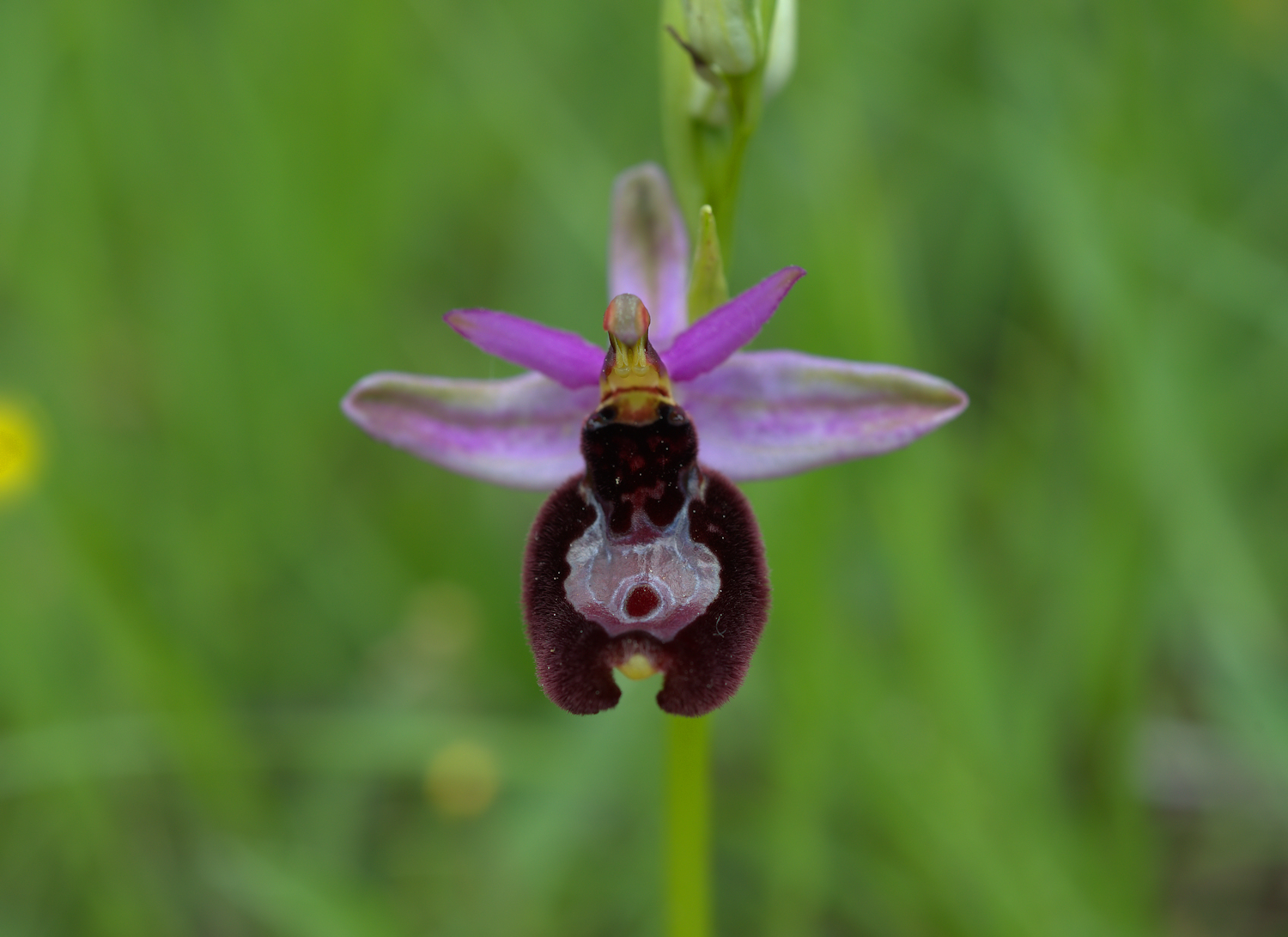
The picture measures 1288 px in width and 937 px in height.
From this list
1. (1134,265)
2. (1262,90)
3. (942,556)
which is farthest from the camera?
(1262,90)

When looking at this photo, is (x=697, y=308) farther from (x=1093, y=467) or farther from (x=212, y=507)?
Result: (x=212, y=507)

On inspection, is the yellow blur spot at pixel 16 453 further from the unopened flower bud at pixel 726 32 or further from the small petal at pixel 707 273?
the unopened flower bud at pixel 726 32

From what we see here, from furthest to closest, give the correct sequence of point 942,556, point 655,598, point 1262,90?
point 1262,90
point 942,556
point 655,598

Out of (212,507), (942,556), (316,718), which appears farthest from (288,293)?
(942,556)

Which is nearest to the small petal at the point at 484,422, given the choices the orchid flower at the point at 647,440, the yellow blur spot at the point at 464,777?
the orchid flower at the point at 647,440

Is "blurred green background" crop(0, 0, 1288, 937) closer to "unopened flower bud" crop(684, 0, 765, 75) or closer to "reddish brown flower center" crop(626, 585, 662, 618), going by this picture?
"reddish brown flower center" crop(626, 585, 662, 618)

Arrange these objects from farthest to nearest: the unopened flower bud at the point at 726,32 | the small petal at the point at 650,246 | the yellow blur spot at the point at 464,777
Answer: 1. the yellow blur spot at the point at 464,777
2. the small petal at the point at 650,246
3. the unopened flower bud at the point at 726,32

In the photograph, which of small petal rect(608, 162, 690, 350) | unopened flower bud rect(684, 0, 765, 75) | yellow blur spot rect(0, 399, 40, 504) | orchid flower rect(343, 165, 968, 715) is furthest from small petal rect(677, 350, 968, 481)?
yellow blur spot rect(0, 399, 40, 504)
